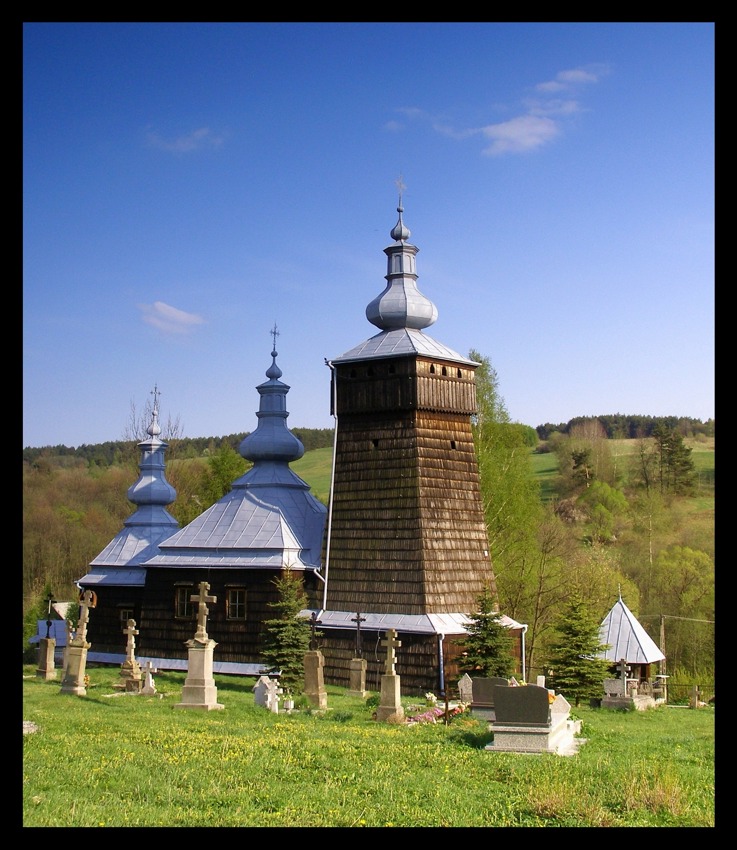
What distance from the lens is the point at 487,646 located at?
65.6 feet

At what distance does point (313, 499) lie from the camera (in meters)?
26.8

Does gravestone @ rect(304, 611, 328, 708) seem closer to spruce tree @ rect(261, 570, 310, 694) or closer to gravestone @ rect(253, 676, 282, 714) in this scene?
gravestone @ rect(253, 676, 282, 714)

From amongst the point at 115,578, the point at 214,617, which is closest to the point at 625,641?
the point at 214,617

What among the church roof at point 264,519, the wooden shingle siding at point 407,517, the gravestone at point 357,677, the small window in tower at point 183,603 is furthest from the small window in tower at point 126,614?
the gravestone at point 357,677

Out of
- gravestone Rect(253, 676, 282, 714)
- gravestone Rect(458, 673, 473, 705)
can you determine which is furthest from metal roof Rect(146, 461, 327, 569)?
gravestone Rect(253, 676, 282, 714)

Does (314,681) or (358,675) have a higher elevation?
(314,681)

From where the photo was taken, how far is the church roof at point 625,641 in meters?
22.0

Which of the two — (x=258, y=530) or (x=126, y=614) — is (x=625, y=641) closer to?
(x=258, y=530)

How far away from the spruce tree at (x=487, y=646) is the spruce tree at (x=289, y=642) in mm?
3660

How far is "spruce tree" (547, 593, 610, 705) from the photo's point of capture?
1966 cm

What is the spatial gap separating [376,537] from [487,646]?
155 inches

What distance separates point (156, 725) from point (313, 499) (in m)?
13.8
